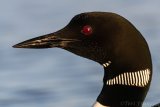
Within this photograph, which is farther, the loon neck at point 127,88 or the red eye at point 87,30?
the red eye at point 87,30

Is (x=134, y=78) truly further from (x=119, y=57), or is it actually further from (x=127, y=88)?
(x=119, y=57)

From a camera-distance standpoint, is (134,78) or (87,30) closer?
(134,78)

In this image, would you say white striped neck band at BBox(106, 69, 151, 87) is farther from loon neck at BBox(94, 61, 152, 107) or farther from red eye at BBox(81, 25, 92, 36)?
red eye at BBox(81, 25, 92, 36)

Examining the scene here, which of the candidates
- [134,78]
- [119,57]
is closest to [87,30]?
[119,57]

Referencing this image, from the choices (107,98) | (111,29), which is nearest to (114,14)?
(111,29)

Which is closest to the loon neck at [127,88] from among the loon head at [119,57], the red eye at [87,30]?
the loon head at [119,57]

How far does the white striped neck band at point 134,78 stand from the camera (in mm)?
5734

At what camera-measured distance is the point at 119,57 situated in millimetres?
5801

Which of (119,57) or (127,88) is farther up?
(119,57)

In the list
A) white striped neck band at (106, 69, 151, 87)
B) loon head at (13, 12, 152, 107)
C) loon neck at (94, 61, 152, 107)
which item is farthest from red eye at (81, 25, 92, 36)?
white striped neck band at (106, 69, 151, 87)

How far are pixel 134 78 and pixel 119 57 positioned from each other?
30 cm

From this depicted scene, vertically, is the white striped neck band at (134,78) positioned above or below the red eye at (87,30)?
below

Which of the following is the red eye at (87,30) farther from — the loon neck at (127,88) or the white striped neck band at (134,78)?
the white striped neck band at (134,78)

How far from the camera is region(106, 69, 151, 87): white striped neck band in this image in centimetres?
573
